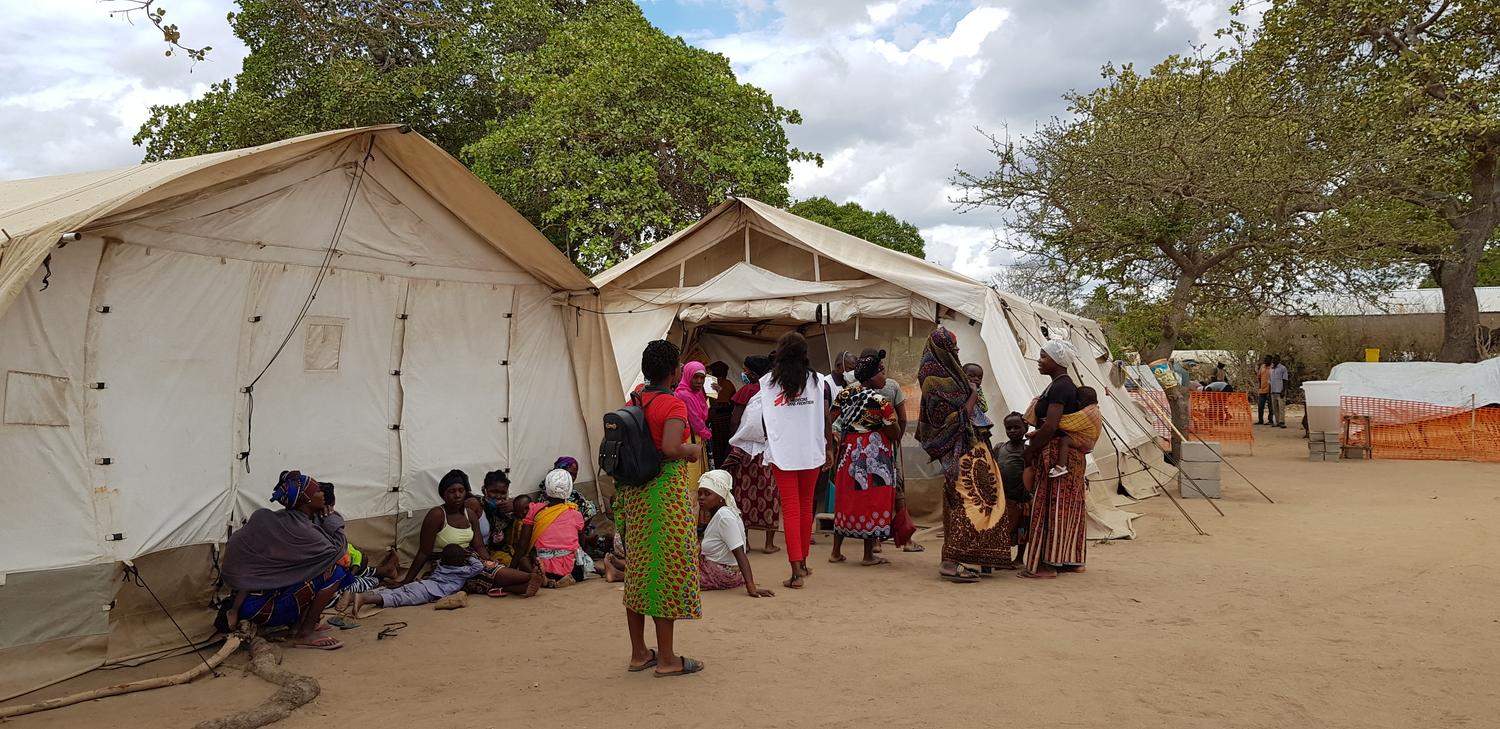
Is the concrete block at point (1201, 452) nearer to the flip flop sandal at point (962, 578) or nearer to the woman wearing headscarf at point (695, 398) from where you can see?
the flip flop sandal at point (962, 578)

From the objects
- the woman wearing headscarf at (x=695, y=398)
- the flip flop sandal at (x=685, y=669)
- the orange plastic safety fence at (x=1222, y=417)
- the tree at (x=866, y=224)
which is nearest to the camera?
the flip flop sandal at (x=685, y=669)

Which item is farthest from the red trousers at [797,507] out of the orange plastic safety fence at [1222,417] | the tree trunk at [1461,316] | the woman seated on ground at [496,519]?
the tree trunk at [1461,316]

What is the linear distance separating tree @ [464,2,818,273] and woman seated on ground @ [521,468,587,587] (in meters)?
9.09

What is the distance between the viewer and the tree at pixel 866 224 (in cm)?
3219

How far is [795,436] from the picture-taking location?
6523 mm

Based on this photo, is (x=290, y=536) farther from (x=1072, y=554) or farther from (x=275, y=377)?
(x=1072, y=554)

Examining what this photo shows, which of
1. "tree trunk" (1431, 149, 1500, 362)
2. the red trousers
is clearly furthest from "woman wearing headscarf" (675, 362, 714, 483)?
"tree trunk" (1431, 149, 1500, 362)

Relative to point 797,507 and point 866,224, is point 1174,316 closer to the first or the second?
point 797,507

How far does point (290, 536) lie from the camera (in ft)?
16.9

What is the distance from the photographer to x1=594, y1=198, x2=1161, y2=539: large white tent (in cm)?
839

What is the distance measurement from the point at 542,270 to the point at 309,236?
1.99 m

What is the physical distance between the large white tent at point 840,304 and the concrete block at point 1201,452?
773mm

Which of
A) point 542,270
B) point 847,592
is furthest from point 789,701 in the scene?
point 542,270

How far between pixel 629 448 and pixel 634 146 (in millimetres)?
12525
